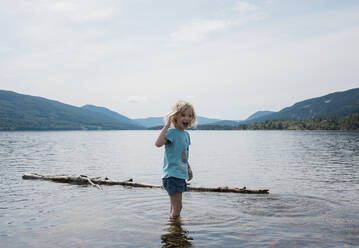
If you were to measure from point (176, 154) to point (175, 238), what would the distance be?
2246mm

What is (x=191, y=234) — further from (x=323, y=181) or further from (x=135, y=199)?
(x=323, y=181)

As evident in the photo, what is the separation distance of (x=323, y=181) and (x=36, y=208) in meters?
16.8

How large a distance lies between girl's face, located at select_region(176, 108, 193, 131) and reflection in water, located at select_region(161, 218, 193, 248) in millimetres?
2902

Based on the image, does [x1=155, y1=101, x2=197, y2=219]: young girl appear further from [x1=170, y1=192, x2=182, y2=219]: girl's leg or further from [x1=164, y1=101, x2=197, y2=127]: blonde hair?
[x1=170, y1=192, x2=182, y2=219]: girl's leg

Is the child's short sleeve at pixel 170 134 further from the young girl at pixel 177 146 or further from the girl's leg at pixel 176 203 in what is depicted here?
the girl's leg at pixel 176 203

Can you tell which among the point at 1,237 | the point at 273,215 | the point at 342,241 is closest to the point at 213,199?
the point at 273,215

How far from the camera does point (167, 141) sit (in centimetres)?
771

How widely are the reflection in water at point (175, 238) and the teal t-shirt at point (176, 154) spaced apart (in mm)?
1629

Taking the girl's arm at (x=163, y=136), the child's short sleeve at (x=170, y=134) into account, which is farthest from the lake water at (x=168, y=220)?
the child's short sleeve at (x=170, y=134)

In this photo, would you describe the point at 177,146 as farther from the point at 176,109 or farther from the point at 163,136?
the point at 176,109

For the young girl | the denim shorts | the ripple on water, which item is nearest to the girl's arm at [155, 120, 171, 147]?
the young girl

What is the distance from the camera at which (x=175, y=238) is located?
7895 millimetres

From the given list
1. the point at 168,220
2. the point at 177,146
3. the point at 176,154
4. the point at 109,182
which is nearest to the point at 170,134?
the point at 177,146

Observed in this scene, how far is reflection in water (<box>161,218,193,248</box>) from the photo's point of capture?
7.48 meters
